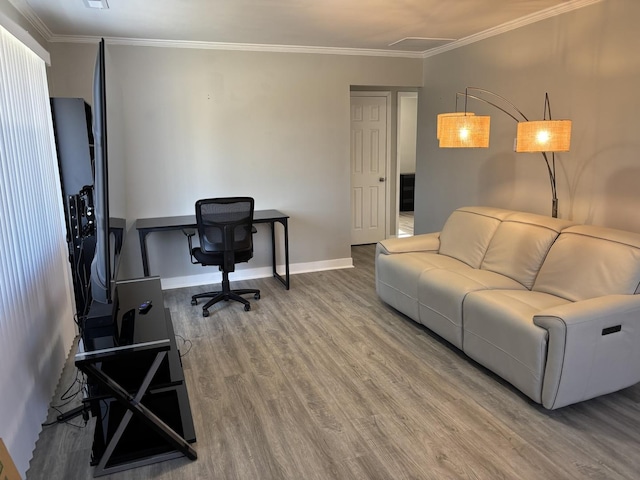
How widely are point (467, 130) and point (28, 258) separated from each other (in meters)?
3.06

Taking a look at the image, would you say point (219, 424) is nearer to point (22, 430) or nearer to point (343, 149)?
point (22, 430)

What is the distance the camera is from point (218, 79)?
468 centimetres

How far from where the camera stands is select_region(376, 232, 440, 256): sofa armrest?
13.4ft

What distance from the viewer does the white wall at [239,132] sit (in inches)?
177

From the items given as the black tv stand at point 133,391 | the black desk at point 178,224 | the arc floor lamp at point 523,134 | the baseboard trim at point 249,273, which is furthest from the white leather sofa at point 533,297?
the black tv stand at point 133,391

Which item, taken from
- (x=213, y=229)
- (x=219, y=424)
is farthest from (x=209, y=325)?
(x=219, y=424)

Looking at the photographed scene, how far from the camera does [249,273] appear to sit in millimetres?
5180

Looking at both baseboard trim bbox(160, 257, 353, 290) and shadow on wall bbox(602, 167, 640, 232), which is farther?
baseboard trim bbox(160, 257, 353, 290)

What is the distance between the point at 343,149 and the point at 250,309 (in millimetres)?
2240

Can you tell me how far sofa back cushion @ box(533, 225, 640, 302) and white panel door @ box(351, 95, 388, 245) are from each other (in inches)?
144

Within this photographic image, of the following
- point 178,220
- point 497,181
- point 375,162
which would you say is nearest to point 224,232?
point 178,220

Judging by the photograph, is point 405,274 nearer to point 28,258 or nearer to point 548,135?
point 548,135

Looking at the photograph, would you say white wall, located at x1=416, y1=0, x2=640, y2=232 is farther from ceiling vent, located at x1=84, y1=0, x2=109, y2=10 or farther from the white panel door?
ceiling vent, located at x1=84, y1=0, x2=109, y2=10

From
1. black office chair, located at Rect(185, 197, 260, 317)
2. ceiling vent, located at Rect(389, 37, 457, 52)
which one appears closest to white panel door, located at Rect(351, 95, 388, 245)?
ceiling vent, located at Rect(389, 37, 457, 52)
